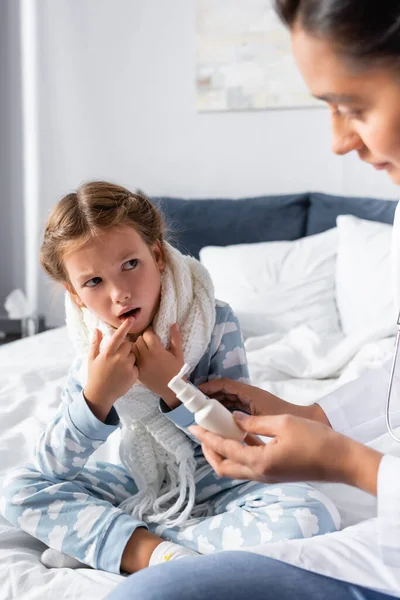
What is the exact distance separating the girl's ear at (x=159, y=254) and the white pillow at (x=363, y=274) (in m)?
0.98

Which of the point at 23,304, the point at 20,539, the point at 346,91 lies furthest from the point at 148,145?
the point at 346,91

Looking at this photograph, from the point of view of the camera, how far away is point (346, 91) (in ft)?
2.53

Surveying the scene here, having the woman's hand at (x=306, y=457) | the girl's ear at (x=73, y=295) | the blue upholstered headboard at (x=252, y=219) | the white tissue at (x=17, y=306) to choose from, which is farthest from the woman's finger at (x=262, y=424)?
the white tissue at (x=17, y=306)

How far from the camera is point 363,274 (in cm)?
242

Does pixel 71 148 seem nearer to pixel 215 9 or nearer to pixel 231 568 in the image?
pixel 215 9

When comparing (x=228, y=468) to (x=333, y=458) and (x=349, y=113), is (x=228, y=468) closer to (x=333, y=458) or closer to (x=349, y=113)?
(x=333, y=458)

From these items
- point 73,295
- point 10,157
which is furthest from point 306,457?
point 10,157

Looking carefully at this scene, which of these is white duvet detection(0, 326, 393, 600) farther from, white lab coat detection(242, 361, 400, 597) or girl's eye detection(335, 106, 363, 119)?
girl's eye detection(335, 106, 363, 119)

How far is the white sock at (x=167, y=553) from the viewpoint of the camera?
3.72ft

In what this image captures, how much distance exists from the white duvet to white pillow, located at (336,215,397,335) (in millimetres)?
122

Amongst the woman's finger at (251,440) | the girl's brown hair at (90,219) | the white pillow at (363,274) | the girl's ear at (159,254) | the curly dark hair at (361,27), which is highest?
the curly dark hair at (361,27)

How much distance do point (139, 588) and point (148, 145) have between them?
2.88 metres

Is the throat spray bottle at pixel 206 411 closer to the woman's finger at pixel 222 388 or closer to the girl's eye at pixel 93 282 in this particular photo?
the woman's finger at pixel 222 388

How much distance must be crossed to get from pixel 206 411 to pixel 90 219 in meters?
0.57
